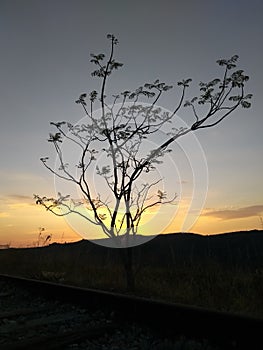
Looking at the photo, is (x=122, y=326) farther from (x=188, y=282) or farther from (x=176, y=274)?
(x=176, y=274)

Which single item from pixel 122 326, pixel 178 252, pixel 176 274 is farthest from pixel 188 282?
pixel 178 252

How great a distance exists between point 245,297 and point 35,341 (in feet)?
12.3

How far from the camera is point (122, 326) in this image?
410 cm

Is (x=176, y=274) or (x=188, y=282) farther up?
(x=176, y=274)

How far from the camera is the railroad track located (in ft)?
10.6

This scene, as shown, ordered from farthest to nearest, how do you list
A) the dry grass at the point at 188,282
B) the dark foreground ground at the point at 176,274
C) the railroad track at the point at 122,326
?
the dark foreground ground at the point at 176,274
the dry grass at the point at 188,282
the railroad track at the point at 122,326

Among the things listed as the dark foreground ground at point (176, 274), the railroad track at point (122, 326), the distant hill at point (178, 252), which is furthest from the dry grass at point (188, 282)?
the railroad track at point (122, 326)

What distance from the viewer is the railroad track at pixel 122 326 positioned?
127 inches

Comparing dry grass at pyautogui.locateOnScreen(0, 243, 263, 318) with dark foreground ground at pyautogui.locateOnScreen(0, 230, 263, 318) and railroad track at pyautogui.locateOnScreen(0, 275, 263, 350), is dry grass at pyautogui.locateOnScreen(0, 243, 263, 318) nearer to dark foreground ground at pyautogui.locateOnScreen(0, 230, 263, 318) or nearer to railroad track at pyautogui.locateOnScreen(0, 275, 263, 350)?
dark foreground ground at pyautogui.locateOnScreen(0, 230, 263, 318)

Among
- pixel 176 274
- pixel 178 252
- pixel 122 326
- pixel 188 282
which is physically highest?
pixel 178 252

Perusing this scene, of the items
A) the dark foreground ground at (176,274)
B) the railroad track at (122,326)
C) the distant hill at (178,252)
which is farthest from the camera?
the distant hill at (178,252)

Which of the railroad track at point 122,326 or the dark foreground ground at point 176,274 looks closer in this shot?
the railroad track at point 122,326

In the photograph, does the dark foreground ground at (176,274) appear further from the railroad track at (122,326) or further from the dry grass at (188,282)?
the railroad track at (122,326)

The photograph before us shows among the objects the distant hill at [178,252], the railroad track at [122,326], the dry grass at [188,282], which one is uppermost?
the distant hill at [178,252]
